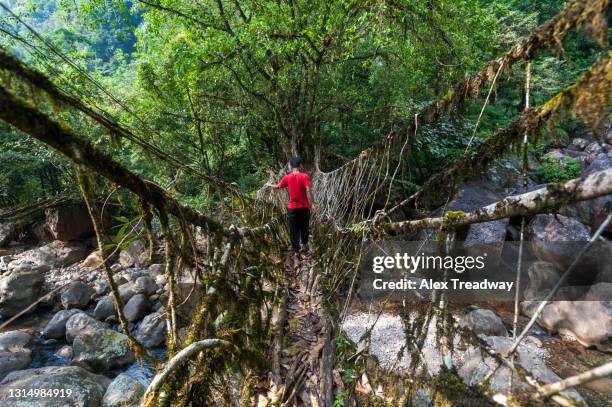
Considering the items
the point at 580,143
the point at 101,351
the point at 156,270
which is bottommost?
the point at 101,351

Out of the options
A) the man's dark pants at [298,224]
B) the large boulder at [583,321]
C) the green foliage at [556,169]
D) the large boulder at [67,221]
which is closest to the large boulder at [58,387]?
the man's dark pants at [298,224]

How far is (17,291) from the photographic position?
18.3 feet

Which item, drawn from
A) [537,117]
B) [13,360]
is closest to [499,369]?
[537,117]

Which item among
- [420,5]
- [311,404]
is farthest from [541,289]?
[311,404]

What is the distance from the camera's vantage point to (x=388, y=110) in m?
5.40

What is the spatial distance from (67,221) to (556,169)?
1103 cm

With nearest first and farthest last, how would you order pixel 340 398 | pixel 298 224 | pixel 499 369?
1. pixel 340 398
2. pixel 499 369
3. pixel 298 224

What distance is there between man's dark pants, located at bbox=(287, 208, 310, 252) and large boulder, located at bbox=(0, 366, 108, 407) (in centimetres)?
232

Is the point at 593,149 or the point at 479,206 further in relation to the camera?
the point at 593,149

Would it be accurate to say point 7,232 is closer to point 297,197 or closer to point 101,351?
point 101,351

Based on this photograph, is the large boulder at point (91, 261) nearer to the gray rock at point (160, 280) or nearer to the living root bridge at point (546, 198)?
the gray rock at point (160, 280)

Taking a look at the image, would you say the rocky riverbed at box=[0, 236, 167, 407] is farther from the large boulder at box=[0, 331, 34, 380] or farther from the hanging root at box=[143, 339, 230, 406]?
the hanging root at box=[143, 339, 230, 406]

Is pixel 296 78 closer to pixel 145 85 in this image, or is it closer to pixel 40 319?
pixel 145 85

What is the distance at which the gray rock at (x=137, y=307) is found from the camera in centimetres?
516
